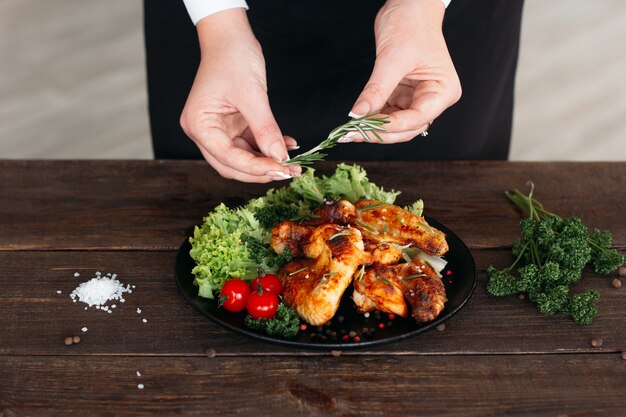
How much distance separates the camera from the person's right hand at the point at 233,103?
74.4 inches

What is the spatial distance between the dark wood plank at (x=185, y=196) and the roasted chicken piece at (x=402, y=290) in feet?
1.47

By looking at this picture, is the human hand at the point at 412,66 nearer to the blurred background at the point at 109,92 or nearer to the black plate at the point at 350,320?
the black plate at the point at 350,320

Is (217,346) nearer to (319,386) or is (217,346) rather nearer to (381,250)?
(319,386)

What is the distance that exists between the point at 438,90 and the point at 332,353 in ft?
2.61

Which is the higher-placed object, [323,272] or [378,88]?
[378,88]

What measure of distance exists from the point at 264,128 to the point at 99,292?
2.08ft

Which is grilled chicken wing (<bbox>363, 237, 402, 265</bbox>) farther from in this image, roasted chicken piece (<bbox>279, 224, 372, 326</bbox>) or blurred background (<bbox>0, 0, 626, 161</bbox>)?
blurred background (<bbox>0, 0, 626, 161</bbox>)

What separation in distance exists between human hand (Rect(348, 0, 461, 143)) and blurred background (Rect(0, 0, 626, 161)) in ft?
10.4

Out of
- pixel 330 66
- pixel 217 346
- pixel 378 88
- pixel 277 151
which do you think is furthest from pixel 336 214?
pixel 330 66

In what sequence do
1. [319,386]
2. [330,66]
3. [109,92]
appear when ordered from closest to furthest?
[319,386] → [330,66] → [109,92]

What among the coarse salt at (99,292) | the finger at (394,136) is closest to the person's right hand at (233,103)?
the finger at (394,136)

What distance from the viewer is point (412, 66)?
198 cm

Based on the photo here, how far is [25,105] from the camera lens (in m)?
4.99

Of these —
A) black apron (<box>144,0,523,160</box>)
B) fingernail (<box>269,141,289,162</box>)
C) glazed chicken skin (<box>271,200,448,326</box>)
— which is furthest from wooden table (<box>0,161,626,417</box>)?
fingernail (<box>269,141,289,162</box>)
